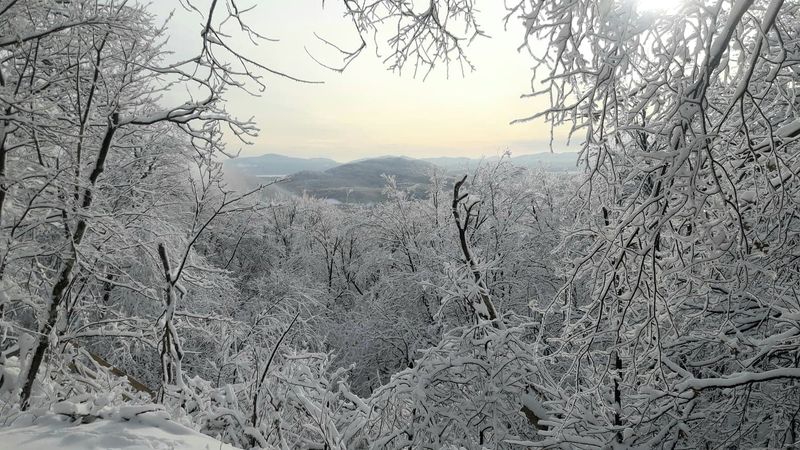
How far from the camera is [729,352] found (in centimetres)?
441

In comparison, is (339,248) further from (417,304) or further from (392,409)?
(392,409)

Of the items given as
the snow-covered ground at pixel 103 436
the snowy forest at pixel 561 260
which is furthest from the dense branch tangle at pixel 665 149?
the snow-covered ground at pixel 103 436

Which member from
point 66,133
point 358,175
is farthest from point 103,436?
point 358,175

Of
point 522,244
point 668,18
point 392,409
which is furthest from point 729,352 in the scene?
point 522,244

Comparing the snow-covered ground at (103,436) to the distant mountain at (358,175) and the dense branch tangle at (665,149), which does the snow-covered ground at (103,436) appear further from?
the distant mountain at (358,175)

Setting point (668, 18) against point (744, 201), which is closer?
point (668, 18)

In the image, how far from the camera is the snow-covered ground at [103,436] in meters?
3.34

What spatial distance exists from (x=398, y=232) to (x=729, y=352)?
1702 centimetres

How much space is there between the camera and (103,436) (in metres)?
3.56

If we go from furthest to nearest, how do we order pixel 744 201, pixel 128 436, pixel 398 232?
pixel 398 232 < pixel 128 436 < pixel 744 201

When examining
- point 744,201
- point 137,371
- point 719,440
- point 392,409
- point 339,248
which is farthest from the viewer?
point 339,248

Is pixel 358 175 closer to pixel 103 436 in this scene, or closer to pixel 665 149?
pixel 103 436

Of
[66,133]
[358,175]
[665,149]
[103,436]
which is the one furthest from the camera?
[358,175]

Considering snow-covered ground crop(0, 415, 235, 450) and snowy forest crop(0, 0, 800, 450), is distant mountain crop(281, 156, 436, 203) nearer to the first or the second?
snowy forest crop(0, 0, 800, 450)
